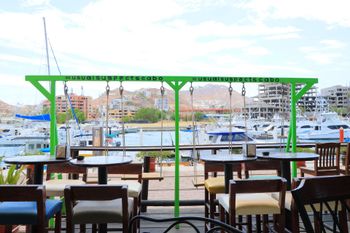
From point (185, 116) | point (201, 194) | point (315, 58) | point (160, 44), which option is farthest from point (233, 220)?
point (315, 58)

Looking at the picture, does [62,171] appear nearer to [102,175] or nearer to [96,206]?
[102,175]

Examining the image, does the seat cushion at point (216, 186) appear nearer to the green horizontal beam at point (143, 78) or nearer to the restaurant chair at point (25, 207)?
the green horizontal beam at point (143, 78)

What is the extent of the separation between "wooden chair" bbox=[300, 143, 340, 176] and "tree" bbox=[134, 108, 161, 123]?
7.87 ft

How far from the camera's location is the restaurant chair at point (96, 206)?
7.61 ft

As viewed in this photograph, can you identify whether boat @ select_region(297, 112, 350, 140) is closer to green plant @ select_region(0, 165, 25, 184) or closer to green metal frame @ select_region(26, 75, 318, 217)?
green metal frame @ select_region(26, 75, 318, 217)

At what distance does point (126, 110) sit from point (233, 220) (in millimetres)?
2273

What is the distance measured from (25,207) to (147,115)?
2.57 metres

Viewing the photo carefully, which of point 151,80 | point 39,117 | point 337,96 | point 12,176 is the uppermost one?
point 337,96

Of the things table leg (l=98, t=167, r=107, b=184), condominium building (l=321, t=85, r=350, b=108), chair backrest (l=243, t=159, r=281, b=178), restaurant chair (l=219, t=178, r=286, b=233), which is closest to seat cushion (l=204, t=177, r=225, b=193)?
chair backrest (l=243, t=159, r=281, b=178)

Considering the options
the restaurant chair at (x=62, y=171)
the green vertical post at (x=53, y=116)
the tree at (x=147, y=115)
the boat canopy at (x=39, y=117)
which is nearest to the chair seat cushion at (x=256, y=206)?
the restaurant chair at (x=62, y=171)

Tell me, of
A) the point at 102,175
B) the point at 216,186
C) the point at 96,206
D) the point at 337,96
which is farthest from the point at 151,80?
the point at 337,96

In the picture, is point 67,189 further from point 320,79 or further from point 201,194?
point 201,194

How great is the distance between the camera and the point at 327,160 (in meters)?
A: 4.61

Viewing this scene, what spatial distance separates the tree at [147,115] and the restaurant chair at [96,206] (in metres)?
2.07
